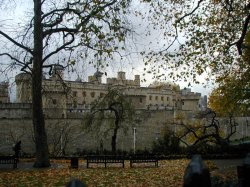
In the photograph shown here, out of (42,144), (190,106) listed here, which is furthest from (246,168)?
(190,106)

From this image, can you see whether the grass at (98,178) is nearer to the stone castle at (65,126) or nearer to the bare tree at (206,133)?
the bare tree at (206,133)

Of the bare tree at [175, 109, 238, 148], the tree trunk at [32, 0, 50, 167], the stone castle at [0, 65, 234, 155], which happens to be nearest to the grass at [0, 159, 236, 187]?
the tree trunk at [32, 0, 50, 167]

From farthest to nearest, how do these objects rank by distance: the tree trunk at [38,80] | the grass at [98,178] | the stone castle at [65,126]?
the stone castle at [65,126] < the tree trunk at [38,80] < the grass at [98,178]

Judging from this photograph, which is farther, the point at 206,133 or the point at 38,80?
the point at 206,133

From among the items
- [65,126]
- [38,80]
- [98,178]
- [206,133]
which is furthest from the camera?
[65,126]

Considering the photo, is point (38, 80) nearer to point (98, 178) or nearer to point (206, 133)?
point (98, 178)

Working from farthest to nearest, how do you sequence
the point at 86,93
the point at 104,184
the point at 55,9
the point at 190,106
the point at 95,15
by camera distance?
the point at 190,106, the point at 86,93, the point at 55,9, the point at 95,15, the point at 104,184

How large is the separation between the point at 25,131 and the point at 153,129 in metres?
16.0

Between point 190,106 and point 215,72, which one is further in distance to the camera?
point 190,106

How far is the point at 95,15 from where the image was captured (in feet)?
51.6

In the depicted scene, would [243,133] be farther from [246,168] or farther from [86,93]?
[246,168]

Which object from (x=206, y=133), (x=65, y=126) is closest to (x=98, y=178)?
(x=65, y=126)

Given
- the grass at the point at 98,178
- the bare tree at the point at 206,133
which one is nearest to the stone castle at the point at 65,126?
the bare tree at the point at 206,133

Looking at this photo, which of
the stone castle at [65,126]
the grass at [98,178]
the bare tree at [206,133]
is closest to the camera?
the grass at [98,178]
